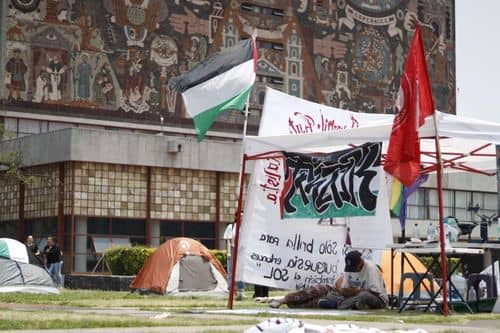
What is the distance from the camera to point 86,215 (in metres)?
41.3

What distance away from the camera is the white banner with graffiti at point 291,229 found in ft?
64.7

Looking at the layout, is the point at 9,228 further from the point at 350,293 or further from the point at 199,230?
the point at 350,293

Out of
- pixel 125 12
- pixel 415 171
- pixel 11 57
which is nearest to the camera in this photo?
pixel 415 171

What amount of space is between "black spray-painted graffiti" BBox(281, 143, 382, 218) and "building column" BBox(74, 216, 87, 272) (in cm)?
2308

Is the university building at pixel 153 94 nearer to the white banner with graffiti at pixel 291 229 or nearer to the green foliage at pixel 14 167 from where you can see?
the green foliage at pixel 14 167

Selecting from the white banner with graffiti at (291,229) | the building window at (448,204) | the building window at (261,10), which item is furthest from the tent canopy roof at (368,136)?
the building window at (261,10)

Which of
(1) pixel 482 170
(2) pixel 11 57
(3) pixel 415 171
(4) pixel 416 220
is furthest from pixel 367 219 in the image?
(2) pixel 11 57

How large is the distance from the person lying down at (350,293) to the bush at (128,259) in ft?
53.3

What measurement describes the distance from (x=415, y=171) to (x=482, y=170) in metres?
6.24

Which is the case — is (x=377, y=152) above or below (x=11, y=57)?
below

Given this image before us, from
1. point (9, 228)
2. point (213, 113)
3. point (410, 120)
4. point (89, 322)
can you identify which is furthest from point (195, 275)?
point (89, 322)

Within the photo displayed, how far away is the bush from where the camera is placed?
35.9 m

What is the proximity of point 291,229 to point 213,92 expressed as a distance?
9.79ft

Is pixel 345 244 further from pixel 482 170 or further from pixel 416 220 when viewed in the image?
pixel 416 220
